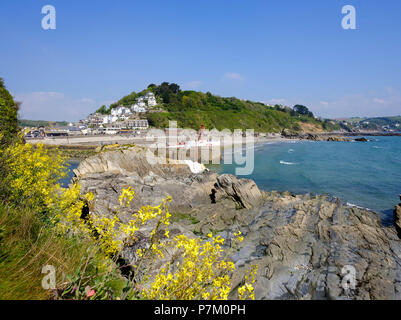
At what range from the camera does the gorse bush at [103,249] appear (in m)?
3.33

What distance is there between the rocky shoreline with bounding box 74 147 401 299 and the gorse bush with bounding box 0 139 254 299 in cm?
479

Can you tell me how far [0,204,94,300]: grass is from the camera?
337cm

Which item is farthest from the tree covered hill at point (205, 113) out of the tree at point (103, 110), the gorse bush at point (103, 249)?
the gorse bush at point (103, 249)

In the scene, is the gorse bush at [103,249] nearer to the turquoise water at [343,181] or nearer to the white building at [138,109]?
the turquoise water at [343,181]

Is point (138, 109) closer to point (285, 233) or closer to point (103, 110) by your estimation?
point (103, 110)

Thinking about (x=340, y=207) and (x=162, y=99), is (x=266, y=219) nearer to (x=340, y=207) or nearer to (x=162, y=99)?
(x=340, y=207)

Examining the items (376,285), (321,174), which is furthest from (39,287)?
(321,174)

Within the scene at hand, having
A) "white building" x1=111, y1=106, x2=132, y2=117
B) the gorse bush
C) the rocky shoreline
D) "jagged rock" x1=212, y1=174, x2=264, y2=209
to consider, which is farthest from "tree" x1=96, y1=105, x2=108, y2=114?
the gorse bush

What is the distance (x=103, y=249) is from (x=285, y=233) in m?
12.8

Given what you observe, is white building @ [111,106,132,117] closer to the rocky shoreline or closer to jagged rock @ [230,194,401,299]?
the rocky shoreline

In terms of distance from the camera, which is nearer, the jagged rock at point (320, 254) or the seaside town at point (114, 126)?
the jagged rock at point (320, 254)

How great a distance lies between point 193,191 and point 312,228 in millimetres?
10913

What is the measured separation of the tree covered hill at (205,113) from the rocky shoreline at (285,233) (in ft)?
254

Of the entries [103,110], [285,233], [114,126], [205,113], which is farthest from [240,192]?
[103,110]
